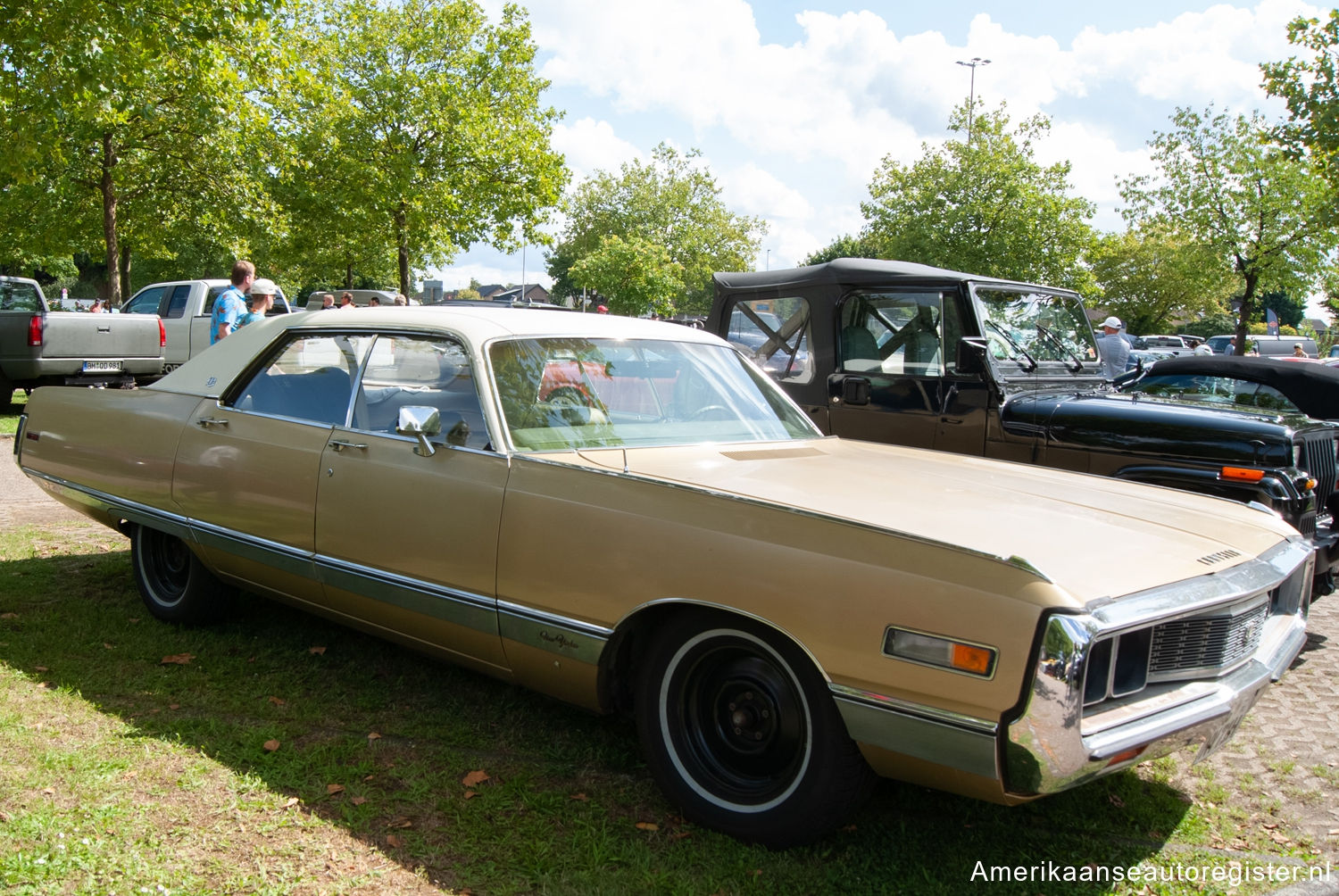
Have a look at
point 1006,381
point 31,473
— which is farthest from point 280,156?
point 1006,381

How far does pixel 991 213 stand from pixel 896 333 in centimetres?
2453

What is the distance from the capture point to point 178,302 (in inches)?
667

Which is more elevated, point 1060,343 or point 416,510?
point 1060,343

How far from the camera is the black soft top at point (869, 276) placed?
634cm

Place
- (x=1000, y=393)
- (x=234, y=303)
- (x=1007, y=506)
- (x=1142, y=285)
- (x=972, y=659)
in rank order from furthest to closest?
(x=1142, y=285)
(x=234, y=303)
(x=1000, y=393)
(x=1007, y=506)
(x=972, y=659)

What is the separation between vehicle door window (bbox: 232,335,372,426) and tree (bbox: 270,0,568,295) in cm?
2039

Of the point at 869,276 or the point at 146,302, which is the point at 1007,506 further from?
the point at 146,302

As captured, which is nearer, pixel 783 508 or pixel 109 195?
pixel 783 508

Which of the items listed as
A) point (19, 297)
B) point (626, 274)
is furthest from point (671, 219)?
point (19, 297)

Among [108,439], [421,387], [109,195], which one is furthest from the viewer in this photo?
[109,195]

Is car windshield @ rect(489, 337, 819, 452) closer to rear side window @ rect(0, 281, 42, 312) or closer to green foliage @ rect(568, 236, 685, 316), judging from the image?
rear side window @ rect(0, 281, 42, 312)

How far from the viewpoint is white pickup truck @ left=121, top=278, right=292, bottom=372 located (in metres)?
16.6

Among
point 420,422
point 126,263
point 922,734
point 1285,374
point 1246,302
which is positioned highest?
point 1246,302

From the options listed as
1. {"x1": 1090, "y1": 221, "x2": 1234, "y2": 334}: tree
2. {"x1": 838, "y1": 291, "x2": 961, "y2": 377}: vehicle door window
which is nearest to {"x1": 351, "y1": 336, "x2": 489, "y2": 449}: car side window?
{"x1": 838, "y1": 291, "x2": 961, "y2": 377}: vehicle door window
